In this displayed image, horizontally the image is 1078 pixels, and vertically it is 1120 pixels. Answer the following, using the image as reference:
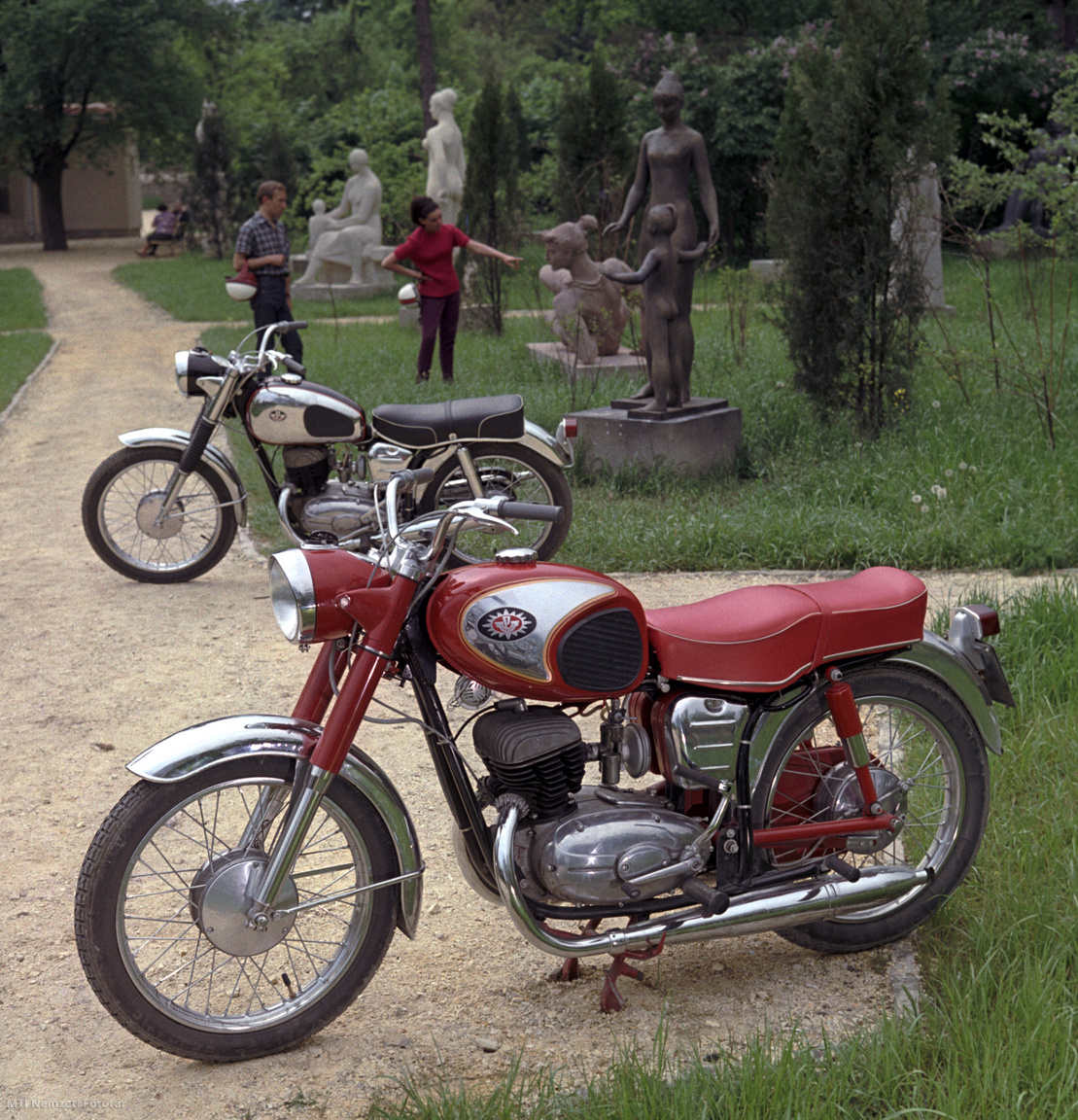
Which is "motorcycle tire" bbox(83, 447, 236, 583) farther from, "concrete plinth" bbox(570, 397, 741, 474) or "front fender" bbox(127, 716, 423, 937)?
"front fender" bbox(127, 716, 423, 937)

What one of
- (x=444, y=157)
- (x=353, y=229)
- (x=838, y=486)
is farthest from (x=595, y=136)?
(x=838, y=486)

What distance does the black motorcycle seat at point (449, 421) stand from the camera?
584 cm

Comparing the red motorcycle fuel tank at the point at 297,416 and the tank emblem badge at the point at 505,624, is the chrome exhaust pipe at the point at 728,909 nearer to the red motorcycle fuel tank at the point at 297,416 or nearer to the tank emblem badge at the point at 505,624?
the tank emblem badge at the point at 505,624

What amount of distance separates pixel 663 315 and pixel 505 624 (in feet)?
19.5

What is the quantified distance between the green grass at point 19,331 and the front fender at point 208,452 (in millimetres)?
6044

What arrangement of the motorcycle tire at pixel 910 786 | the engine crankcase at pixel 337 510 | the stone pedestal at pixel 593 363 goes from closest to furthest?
the motorcycle tire at pixel 910 786 → the engine crankcase at pixel 337 510 → the stone pedestal at pixel 593 363

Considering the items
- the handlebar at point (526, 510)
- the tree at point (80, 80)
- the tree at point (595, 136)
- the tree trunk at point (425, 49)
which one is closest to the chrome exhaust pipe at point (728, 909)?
the handlebar at point (526, 510)

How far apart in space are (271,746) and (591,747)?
686mm

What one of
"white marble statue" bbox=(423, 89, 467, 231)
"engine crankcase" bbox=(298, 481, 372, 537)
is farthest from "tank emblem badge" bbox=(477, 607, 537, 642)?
"white marble statue" bbox=(423, 89, 467, 231)

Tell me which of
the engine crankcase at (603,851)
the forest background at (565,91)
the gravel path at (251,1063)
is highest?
the forest background at (565,91)

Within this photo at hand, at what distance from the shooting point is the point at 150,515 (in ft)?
20.5

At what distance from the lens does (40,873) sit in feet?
11.9

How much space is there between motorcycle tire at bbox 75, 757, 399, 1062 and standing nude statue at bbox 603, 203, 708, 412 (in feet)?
18.3

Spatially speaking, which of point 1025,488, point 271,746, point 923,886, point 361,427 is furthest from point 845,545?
point 271,746
